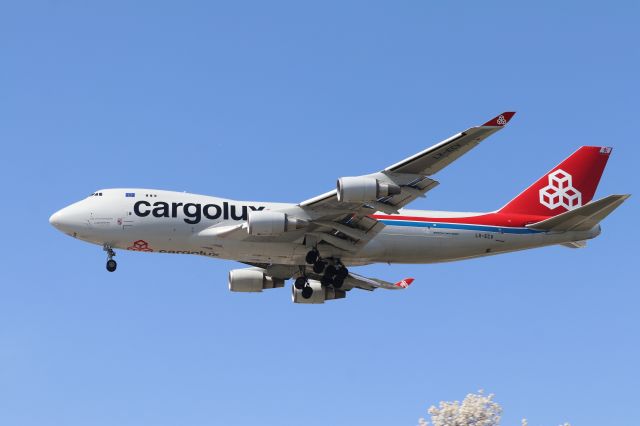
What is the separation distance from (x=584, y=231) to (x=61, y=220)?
26049 millimetres

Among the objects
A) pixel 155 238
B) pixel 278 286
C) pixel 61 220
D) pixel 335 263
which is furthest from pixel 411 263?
pixel 61 220

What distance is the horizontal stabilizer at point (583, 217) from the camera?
5434 centimetres

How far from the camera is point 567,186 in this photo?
201 feet

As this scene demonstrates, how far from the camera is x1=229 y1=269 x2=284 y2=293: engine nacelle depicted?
61.8 m

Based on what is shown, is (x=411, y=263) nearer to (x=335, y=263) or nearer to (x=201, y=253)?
(x=335, y=263)

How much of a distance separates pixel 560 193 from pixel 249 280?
17289 millimetres

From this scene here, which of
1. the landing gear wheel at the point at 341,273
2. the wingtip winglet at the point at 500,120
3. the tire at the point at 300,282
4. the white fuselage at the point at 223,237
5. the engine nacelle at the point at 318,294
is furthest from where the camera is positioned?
the engine nacelle at the point at 318,294

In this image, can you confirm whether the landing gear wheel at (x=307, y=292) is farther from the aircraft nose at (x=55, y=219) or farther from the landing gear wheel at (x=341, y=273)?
the aircraft nose at (x=55, y=219)

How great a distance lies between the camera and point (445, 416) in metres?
54.9

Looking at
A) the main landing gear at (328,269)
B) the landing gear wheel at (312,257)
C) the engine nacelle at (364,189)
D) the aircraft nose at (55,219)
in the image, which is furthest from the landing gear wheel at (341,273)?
the aircraft nose at (55,219)

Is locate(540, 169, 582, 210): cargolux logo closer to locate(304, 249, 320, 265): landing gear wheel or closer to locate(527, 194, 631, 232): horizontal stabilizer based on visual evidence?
locate(527, 194, 631, 232): horizontal stabilizer

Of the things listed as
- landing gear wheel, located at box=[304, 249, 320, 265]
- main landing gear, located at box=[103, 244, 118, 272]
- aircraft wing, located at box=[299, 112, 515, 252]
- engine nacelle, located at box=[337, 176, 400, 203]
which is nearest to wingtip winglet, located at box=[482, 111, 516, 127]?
aircraft wing, located at box=[299, 112, 515, 252]

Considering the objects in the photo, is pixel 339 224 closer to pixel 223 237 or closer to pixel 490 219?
pixel 223 237

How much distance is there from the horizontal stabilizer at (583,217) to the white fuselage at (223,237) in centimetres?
45
